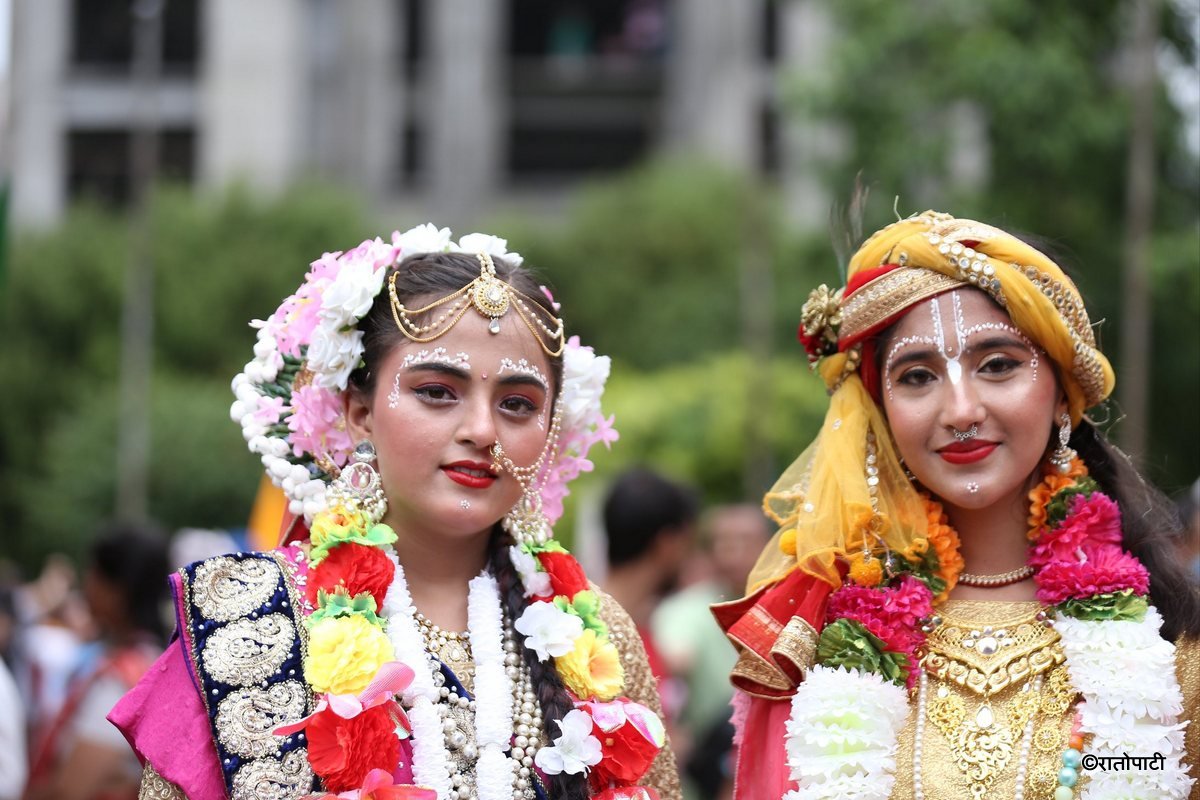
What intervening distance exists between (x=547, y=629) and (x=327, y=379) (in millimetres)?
757

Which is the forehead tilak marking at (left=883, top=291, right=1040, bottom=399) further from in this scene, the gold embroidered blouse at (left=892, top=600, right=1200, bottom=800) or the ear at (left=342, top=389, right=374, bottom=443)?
the ear at (left=342, top=389, right=374, bottom=443)

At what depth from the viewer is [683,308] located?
29.7m

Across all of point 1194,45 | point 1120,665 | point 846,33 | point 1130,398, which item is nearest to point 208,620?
point 1120,665

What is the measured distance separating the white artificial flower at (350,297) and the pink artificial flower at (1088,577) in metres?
1.65

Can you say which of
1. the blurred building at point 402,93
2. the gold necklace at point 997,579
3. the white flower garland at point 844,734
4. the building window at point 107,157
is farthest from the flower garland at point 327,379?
the building window at point 107,157

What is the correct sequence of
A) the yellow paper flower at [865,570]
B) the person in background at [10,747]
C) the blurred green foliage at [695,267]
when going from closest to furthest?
the yellow paper flower at [865,570]
the person in background at [10,747]
the blurred green foliage at [695,267]

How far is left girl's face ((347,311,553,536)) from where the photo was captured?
12.6ft

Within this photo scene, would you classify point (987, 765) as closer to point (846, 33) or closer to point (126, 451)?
point (846, 33)

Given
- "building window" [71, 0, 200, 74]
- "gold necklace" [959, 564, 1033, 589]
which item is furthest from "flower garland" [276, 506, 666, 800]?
"building window" [71, 0, 200, 74]

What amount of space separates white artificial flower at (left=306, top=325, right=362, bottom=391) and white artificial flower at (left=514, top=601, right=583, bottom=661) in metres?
0.67

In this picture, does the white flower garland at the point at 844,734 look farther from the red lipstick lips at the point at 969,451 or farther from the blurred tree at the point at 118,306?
the blurred tree at the point at 118,306

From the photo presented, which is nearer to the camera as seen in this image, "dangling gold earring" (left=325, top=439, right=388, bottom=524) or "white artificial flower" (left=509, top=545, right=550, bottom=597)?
"dangling gold earring" (left=325, top=439, right=388, bottom=524)

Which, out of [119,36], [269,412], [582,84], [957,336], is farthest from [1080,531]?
[119,36]

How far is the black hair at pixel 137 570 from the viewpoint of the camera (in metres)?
6.70
